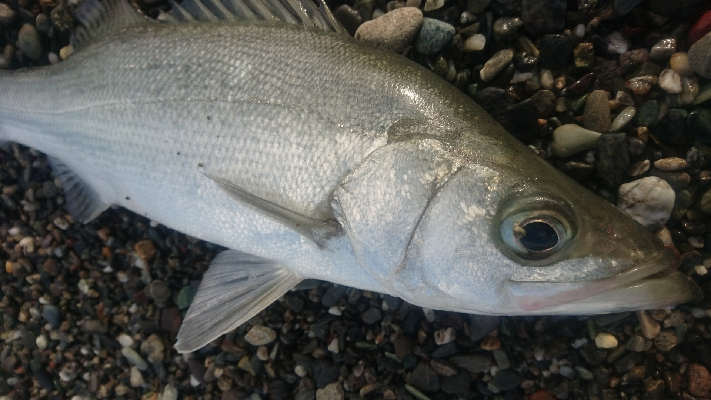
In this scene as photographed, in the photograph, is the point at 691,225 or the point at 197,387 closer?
the point at 691,225

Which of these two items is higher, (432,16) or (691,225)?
(432,16)

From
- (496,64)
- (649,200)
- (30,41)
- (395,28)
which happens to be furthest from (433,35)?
(30,41)

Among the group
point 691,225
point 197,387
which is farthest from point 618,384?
point 197,387

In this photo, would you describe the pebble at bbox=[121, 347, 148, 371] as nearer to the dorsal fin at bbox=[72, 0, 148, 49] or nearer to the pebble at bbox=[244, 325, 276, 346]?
the pebble at bbox=[244, 325, 276, 346]

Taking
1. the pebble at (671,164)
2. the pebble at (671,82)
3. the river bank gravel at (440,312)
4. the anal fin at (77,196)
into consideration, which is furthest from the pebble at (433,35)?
the anal fin at (77,196)

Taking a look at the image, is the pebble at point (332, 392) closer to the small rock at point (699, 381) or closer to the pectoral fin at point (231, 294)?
the pectoral fin at point (231, 294)

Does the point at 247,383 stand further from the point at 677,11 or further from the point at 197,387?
the point at 677,11
